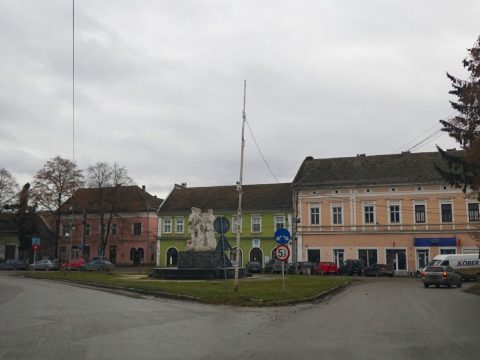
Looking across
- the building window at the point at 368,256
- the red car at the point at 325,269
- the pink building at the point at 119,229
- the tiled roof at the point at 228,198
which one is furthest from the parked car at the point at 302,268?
the pink building at the point at 119,229

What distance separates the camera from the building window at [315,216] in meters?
59.4

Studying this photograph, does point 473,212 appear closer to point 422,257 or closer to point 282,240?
point 422,257

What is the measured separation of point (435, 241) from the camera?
54562 millimetres

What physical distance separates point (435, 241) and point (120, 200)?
141 feet

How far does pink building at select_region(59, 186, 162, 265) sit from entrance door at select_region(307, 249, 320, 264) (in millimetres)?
A: 26280

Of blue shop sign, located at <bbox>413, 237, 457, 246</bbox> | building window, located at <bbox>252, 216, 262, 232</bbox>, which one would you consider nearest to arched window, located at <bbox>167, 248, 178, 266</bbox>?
building window, located at <bbox>252, 216, 262, 232</bbox>

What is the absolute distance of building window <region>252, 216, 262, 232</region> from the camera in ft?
211

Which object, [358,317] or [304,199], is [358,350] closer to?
[358,317]

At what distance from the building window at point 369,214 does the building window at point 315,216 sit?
5147mm

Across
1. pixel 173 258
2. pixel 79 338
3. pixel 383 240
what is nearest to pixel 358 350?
pixel 79 338

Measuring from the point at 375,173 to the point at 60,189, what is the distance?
38.6m

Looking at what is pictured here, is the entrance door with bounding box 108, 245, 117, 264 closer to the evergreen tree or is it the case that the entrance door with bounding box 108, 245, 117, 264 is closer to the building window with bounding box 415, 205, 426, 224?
the building window with bounding box 415, 205, 426, 224

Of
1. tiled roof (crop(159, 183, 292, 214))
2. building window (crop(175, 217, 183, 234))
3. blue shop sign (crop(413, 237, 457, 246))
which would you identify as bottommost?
blue shop sign (crop(413, 237, 457, 246))

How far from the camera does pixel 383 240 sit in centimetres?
5647
